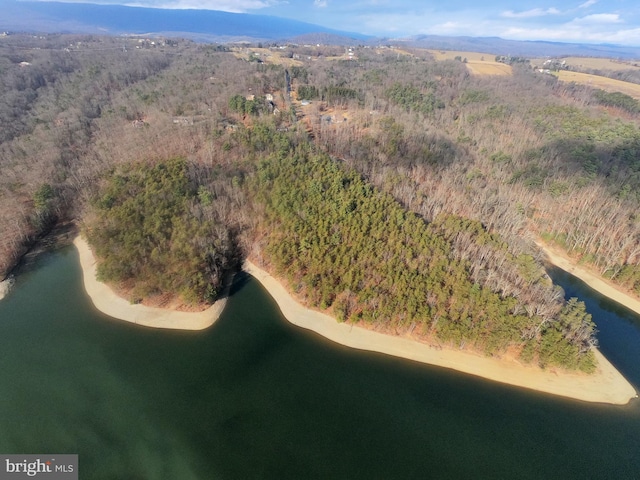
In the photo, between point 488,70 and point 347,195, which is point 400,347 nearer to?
point 347,195

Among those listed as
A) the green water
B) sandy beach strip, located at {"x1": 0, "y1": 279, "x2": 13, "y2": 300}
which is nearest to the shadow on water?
the green water

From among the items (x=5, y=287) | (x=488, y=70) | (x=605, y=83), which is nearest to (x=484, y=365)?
(x=5, y=287)

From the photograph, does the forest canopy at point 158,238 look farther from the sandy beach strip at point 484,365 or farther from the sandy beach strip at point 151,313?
the sandy beach strip at point 484,365

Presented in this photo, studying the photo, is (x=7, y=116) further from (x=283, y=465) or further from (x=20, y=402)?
(x=283, y=465)

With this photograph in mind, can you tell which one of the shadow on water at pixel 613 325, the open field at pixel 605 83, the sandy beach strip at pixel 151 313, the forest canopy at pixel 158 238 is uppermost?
the open field at pixel 605 83

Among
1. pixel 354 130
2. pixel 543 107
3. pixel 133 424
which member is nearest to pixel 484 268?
pixel 133 424

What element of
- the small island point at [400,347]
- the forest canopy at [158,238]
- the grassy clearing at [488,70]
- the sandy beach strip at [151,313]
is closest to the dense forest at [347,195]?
the forest canopy at [158,238]

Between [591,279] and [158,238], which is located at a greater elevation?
[158,238]
